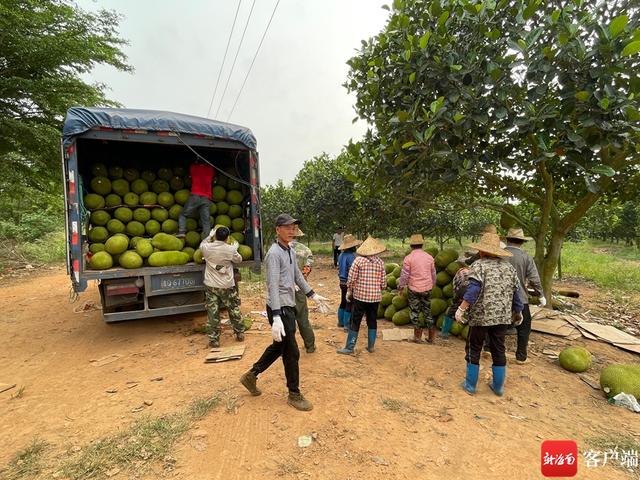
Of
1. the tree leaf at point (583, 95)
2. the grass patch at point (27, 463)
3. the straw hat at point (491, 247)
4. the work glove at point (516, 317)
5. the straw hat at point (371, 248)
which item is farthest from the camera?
the straw hat at point (371, 248)

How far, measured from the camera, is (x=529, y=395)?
397cm

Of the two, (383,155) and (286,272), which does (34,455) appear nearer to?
(286,272)

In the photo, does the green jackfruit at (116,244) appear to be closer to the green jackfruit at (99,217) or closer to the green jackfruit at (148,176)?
the green jackfruit at (99,217)

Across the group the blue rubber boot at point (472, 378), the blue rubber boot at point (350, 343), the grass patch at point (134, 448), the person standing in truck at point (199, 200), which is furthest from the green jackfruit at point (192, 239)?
the blue rubber boot at point (472, 378)

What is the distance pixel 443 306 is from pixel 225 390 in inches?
153

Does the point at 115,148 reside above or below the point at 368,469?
above

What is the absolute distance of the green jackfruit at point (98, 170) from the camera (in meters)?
5.94

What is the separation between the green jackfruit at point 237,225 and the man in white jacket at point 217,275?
130 centimetres

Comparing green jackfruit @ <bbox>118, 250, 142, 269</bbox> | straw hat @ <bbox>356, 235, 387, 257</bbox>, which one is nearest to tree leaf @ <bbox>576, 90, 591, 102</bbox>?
straw hat @ <bbox>356, 235, 387, 257</bbox>

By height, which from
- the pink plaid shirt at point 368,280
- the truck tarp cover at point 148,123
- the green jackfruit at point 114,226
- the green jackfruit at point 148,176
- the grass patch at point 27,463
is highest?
the truck tarp cover at point 148,123

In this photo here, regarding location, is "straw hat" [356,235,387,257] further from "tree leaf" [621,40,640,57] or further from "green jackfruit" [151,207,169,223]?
"green jackfruit" [151,207,169,223]

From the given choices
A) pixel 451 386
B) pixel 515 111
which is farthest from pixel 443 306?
pixel 515 111

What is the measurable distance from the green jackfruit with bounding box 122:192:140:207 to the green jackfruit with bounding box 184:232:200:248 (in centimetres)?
102

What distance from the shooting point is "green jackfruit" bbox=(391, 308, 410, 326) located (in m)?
6.38
